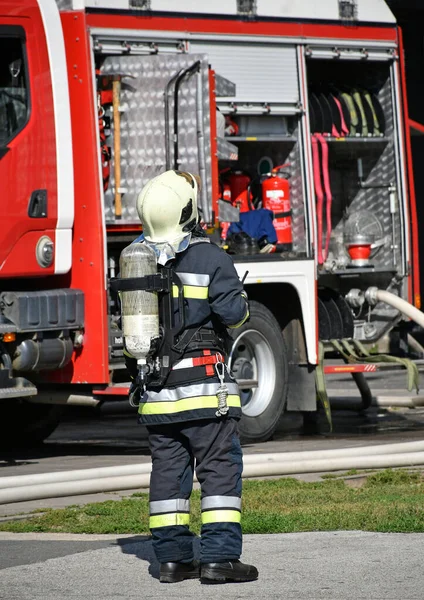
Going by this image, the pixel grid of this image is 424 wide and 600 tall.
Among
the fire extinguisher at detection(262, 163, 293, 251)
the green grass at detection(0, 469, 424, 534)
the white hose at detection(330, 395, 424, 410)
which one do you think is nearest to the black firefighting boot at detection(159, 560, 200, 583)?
the green grass at detection(0, 469, 424, 534)

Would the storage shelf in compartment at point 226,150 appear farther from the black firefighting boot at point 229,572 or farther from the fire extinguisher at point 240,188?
the black firefighting boot at point 229,572

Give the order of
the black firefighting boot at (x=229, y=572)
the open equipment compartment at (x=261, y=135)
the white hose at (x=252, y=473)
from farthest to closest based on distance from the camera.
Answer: the open equipment compartment at (x=261, y=135), the white hose at (x=252, y=473), the black firefighting boot at (x=229, y=572)

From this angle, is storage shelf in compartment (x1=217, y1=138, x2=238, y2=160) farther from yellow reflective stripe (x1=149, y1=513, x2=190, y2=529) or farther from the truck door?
yellow reflective stripe (x1=149, y1=513, x2=190, y2=529)

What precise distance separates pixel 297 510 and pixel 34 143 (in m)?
3.28

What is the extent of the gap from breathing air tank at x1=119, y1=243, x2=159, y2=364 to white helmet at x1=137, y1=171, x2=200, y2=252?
11 centimetres

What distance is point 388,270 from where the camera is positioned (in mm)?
11352

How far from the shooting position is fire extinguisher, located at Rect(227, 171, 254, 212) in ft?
35.9

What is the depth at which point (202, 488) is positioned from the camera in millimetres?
5512

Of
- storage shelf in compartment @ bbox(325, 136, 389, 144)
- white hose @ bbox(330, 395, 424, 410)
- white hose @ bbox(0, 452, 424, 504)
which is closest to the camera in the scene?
white hose @ bbox(0, 452, 424, 504)

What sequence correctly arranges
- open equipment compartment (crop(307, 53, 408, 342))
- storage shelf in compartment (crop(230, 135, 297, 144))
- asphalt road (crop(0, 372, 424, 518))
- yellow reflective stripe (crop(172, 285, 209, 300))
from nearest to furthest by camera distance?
yellow reflective stripe (crop(172, 285, 209, 300)) → asphalt road (crop(0, 372, 424, 518)) → storage shelf in compartment (crop(230, 135, 297, 144)) → open equipment compartment (crop(307, 53, 408, 342))

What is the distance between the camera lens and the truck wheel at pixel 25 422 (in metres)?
10.6

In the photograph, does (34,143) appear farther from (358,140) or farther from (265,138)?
(358,140)

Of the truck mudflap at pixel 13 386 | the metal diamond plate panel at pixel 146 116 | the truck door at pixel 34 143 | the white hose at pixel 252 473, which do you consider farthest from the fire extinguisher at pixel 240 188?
the white hose at pixel 252 473

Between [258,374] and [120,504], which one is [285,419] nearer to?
[258,374]
